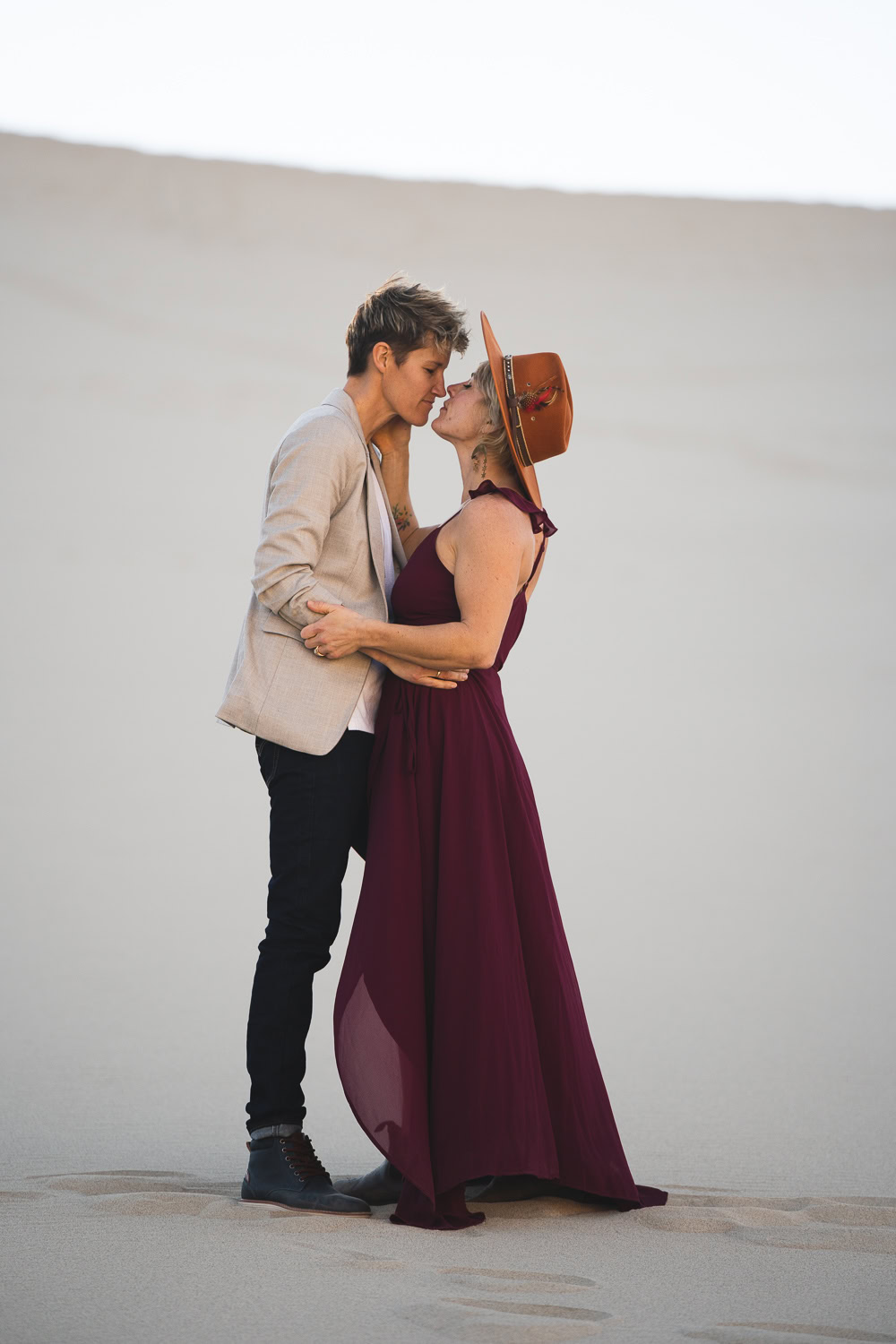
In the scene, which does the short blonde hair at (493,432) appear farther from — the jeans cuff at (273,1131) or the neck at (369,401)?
the jeans cuff at (273,1131)

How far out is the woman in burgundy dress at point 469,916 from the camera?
2.56 m

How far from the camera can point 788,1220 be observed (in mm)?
2561

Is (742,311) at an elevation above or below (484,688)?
above

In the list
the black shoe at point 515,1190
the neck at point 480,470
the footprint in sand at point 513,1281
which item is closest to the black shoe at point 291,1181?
the black shoe at point 515,1190

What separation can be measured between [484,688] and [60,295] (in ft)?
29.9

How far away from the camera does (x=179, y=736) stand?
938 centimetres

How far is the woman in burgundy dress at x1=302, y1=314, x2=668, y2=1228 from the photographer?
2.56 m

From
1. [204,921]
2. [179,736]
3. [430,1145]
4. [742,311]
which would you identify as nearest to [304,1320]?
[430,1145]

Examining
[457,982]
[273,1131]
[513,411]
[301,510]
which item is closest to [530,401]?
[513,411]

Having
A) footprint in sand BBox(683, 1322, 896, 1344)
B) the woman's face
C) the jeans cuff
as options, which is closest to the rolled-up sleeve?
the woman's face

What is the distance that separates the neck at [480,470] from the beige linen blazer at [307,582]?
8.6 inches

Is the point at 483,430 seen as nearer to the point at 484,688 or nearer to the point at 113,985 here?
the point at 484,688

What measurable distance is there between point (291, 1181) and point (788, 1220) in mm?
938

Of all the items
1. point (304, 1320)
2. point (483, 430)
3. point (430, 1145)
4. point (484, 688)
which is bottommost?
point (304, 1320)
